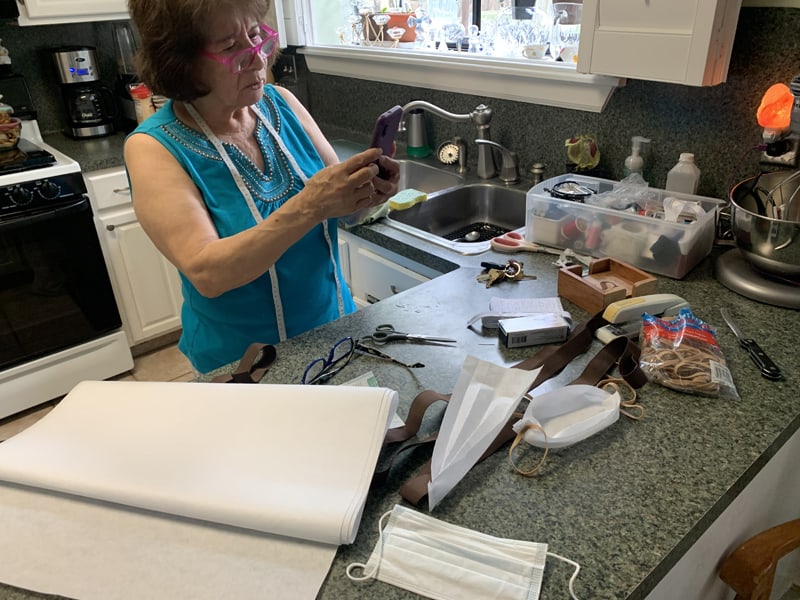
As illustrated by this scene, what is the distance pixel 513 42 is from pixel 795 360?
55.5 inches

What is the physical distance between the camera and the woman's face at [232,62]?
3.67ft

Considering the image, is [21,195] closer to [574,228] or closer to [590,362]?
[574,228]

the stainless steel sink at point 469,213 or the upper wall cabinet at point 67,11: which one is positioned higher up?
the upper wall cabinet at point 67,11

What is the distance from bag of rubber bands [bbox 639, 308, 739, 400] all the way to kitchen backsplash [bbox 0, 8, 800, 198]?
63 centimetres

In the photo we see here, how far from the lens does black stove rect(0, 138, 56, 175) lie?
2.09 m

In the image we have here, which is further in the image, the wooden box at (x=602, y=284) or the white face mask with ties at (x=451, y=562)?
the wooden box at (x=602, y=284)

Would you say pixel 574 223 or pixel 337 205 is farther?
pixel 574 223

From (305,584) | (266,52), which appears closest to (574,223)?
(266,52)

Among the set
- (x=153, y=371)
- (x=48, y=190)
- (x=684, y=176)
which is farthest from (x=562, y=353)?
(x=153, y=371)

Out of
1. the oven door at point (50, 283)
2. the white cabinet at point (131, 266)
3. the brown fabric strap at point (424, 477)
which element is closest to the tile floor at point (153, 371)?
the white cabinet at point (131, 266)

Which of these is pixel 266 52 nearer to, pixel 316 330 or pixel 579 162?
pixel 316 330

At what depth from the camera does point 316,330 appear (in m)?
1.17

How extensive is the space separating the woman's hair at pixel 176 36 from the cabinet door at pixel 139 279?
1422 millimetres

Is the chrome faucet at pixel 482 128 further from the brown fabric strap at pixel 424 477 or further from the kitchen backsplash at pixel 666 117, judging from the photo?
the brown fabric strap at pixel 424 477
